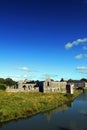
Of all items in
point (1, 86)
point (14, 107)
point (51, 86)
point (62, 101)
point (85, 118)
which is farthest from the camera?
point (51, 86)

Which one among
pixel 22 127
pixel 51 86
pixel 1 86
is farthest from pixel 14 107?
pixel 51 86

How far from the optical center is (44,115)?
49.8 meters

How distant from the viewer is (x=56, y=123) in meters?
41.8

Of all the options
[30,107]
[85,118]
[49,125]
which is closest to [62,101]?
[30,107]

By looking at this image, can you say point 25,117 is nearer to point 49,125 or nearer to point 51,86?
point 49,125

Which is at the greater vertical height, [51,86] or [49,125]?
[51,86]

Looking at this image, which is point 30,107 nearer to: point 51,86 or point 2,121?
point 2,121

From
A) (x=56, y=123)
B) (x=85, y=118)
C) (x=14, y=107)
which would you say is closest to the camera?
(x=56, y=123)

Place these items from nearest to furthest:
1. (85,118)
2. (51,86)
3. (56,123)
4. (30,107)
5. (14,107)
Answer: (56,123) < (85,118) < (14,107) < (30,107) < (51,86)

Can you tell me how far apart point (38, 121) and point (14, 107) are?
7.65 meters

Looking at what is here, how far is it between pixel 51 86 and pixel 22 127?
2281 inches

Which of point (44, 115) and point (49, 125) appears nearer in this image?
point (49, 125)

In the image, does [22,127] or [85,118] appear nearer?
[22,127]

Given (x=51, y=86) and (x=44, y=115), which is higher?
(x=51, y=86)
